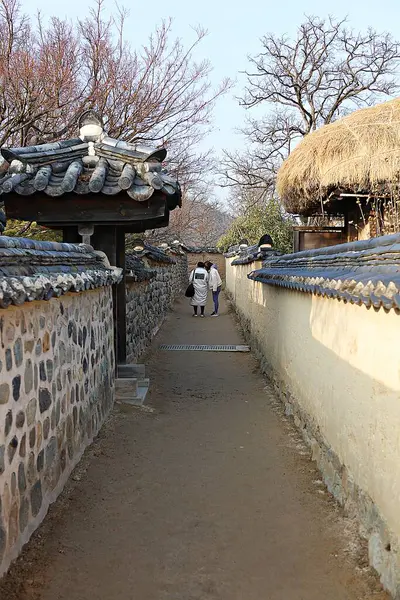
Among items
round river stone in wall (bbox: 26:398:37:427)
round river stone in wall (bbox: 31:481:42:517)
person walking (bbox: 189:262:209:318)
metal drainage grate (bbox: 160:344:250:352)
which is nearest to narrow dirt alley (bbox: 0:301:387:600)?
round river stone in wall (bbox: 31:481:42:517)

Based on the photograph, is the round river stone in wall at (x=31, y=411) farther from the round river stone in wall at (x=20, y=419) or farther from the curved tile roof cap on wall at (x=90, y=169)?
the curved tile roof cap on wall at (x=90, y=169)

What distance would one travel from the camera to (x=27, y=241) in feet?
11.5

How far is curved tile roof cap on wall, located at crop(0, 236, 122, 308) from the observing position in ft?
8.94

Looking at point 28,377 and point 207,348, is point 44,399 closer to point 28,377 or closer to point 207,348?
point 28,377

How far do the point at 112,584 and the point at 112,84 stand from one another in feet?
28.8

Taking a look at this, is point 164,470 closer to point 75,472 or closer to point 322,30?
point 75,472

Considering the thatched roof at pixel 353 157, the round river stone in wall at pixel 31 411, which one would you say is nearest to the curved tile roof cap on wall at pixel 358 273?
the round river stone in wall at pixel 31 411

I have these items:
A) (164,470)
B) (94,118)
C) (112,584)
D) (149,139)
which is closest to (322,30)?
(149,139)

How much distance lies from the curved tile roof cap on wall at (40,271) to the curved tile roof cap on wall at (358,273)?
188 centimetres

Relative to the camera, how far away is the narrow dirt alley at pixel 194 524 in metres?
2.97

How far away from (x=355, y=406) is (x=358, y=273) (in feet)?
2.98

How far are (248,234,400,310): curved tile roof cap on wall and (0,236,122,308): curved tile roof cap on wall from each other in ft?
6.17

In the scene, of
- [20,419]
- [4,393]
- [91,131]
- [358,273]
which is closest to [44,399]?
[20,419]

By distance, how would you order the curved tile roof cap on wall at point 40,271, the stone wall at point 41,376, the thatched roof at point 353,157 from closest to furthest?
the curved tile roof cap on wall at point 40,271 → the stone wall at point 41,376 → the thatched roof at point 353,157
